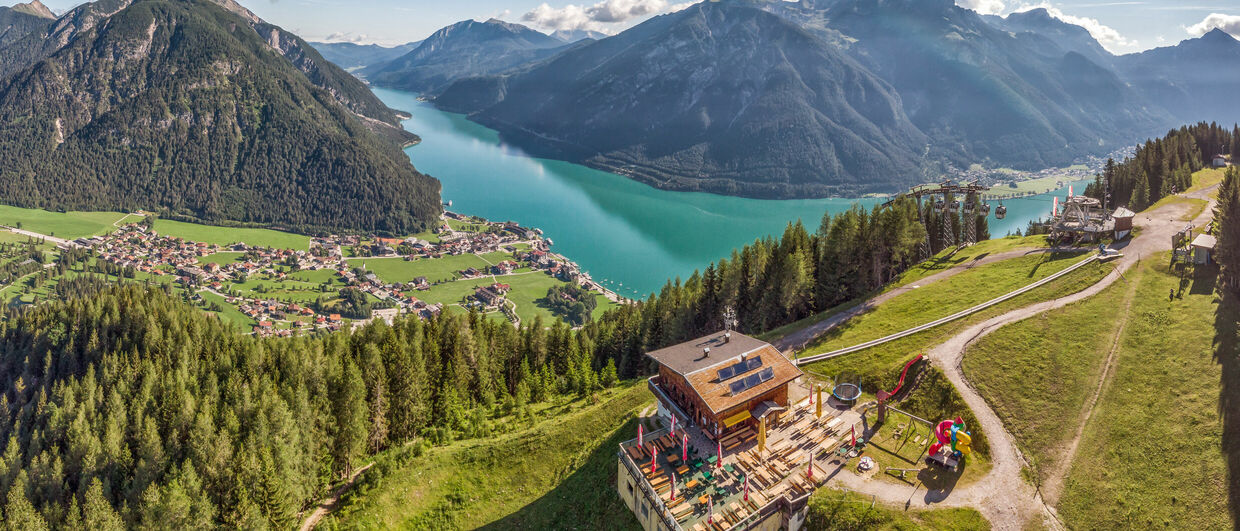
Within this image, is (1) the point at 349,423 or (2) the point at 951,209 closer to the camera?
(1) the point at 349,423

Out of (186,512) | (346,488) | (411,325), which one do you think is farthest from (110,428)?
(411,325)

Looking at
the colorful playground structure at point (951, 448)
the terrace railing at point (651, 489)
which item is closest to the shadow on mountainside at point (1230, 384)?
the colorful playground structure at point (951, 448)

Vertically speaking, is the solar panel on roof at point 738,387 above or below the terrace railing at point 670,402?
above

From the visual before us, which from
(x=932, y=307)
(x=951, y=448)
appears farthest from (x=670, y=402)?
(x=932, y=307)

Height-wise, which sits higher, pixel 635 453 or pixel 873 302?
pixel 873 302

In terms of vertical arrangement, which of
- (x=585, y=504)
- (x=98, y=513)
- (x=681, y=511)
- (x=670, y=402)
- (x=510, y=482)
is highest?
(x=670, y=402)

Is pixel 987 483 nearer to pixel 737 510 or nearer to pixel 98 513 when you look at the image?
pixel 737 510

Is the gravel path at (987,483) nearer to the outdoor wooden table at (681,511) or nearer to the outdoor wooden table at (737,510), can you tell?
the outdoor wooden table at (737,510)

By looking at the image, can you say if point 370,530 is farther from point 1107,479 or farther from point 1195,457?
point 1195,457
